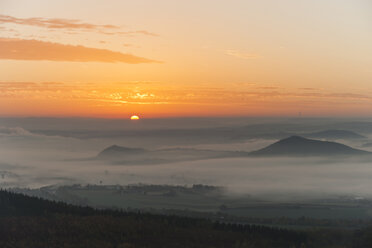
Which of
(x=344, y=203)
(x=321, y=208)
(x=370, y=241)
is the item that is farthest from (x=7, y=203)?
(x=344, y=203)

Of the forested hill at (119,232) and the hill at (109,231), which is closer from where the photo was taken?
the hill at (109,231)

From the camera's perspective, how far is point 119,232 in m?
64.1

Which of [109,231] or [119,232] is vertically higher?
[109,231]

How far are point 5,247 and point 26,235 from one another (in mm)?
4446

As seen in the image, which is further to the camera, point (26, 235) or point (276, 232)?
point (276, 232)

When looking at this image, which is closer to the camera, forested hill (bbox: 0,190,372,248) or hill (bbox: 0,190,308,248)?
hill (bbox: 0,190,308,248)

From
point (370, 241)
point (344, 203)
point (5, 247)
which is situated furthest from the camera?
point (344, 203)

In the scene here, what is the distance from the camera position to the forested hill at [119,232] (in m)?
57.8

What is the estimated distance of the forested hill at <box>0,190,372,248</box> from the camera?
5781 centimetres

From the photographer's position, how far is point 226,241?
65.2 metres

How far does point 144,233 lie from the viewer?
218 ft

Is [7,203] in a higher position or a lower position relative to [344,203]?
higher

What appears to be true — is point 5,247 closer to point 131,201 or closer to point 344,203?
point 131,201

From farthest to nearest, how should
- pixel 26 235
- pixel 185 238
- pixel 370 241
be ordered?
pixel 370 241 < pixel 185 238 < pixel 26 235
